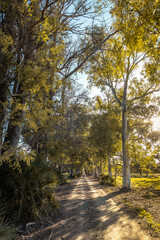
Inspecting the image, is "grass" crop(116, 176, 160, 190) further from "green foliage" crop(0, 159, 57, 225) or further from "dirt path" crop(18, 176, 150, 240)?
"green foliage" crop(0, 159, 57, 225)

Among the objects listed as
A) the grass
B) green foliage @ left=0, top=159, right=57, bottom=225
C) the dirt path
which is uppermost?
green foliage @ left=0, top=159, right=57, bottom=225

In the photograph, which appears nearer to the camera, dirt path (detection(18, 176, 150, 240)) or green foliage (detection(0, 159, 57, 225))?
dirt path (detection(18, 176, 150, 240))

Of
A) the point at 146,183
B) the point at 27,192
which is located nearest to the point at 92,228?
the point at 27,192

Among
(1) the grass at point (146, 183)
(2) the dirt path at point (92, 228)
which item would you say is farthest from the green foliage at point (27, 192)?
(1) the grass at point (146, 183)

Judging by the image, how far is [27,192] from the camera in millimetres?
5816

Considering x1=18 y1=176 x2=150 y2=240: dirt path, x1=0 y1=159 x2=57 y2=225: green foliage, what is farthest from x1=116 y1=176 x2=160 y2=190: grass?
x1=0 y1=159 x2=57 y2=225: green foliage

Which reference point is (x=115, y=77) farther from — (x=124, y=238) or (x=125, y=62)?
(x=124, y=238)

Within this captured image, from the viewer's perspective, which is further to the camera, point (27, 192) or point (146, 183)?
point (146, 183)

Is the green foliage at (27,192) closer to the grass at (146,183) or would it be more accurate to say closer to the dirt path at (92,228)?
the dirt path at (92,228)

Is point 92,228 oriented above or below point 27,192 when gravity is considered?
below

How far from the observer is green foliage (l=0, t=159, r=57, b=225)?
215 inches

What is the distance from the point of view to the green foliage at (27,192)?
547 cm

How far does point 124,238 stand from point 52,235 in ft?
6.81

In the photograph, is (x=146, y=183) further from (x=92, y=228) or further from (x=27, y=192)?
(x=27, y=192)
